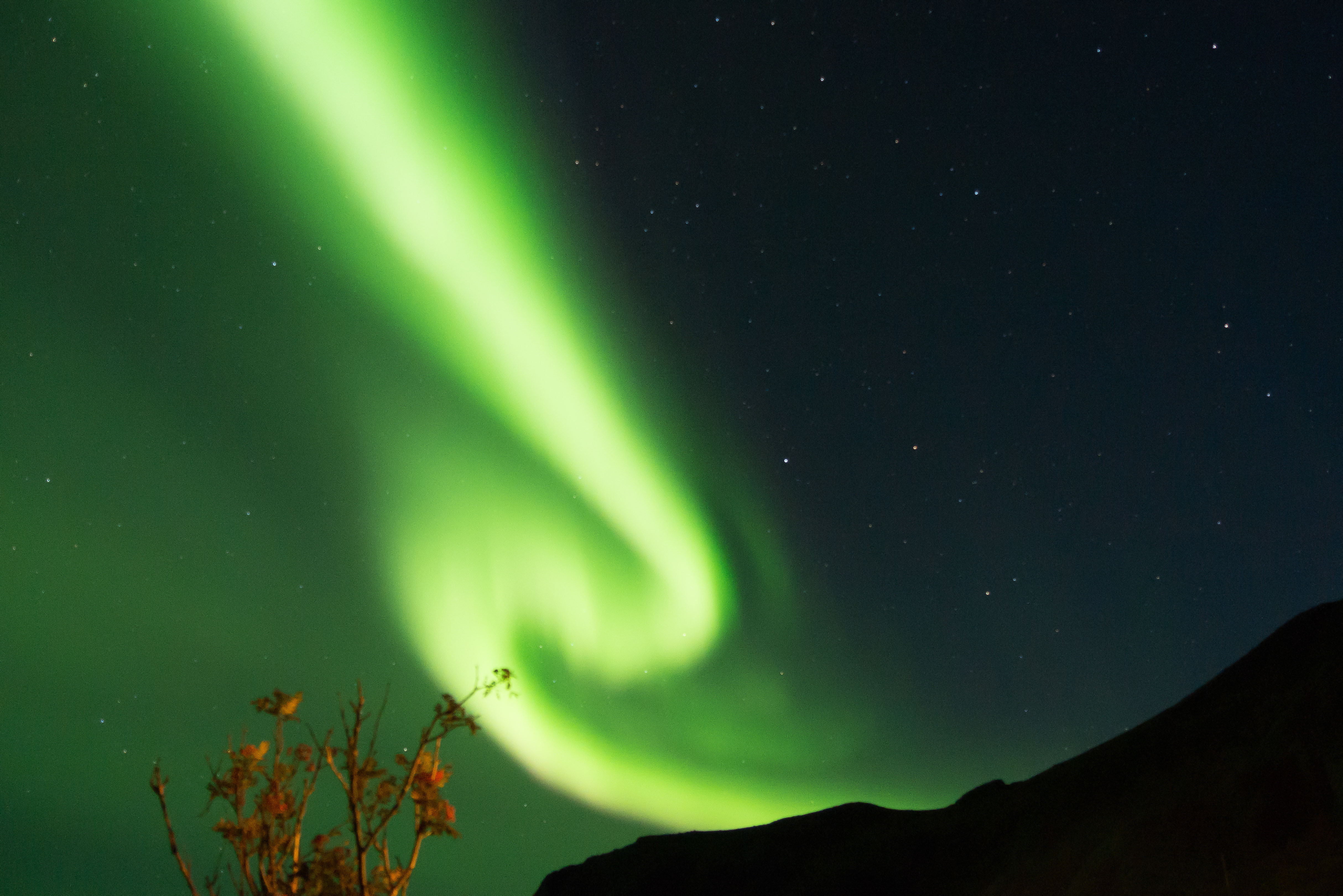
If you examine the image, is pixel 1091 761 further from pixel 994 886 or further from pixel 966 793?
pixel 966 793

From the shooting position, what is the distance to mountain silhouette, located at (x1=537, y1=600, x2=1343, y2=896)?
24406mm

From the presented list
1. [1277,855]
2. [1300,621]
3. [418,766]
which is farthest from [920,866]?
[418,766]

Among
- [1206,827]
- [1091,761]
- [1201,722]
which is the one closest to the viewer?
[1206,827]

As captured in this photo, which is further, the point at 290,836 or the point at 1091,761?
the point at 1091,761

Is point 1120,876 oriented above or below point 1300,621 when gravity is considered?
below

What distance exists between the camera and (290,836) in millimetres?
8469

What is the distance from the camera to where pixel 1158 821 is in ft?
91.5

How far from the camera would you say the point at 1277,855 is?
901 inches

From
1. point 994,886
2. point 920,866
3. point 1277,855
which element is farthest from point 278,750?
point 920,866

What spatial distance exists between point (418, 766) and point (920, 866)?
4717 cm

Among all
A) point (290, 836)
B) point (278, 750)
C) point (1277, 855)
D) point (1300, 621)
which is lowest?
point (1277, 855)

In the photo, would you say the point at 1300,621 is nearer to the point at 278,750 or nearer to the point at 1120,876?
the point at 1120,876

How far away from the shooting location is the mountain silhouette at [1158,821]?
961 inches

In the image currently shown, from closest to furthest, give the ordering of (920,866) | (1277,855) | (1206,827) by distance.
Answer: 1. (1277,855)
2. (1206,827)
3. (920,866)
